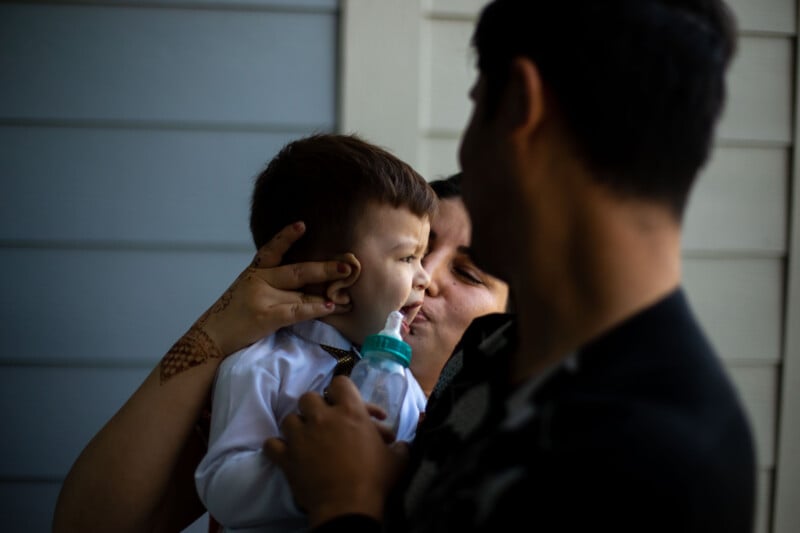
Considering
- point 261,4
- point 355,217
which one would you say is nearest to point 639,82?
point 355,217

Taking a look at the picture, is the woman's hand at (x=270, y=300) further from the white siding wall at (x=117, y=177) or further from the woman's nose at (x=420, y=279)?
the white siding wall at (x=117, y=177)

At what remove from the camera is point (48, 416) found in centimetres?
215

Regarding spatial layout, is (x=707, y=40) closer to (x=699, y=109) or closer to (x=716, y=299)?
(x=699, y=109)

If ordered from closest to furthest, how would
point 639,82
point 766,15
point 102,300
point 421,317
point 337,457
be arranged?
point 639,82
point 337,457
point 421,317
point 102,300
point 766,15

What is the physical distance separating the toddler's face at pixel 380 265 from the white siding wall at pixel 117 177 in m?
0.88

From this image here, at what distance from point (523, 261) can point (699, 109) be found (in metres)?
0.23

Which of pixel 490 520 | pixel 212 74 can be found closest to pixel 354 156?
pixel 490 520

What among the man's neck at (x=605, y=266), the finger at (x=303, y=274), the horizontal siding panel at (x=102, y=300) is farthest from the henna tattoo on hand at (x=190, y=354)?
the horizontal siding panel at (x=102, y=300)

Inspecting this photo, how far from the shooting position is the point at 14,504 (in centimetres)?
217

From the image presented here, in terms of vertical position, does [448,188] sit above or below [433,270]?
above

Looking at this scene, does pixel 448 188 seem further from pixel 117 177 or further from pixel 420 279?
pixel 117 177

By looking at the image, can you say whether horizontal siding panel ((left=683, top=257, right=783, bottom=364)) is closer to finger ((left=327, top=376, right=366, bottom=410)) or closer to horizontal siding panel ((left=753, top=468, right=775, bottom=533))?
horizontal siding panel ((left=753, top=468, right=775, bottom=533))

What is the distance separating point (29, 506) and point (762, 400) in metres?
2.25

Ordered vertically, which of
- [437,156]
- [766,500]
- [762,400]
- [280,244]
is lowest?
[766,500]
